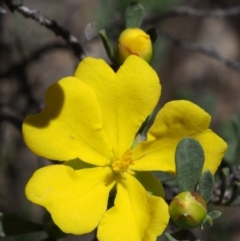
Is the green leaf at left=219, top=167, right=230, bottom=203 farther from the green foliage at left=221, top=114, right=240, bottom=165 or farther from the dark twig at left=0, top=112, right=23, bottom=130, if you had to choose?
the dark twig at left=0, top=112, right=23, bottom=130

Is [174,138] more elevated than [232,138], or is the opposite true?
[174,138]

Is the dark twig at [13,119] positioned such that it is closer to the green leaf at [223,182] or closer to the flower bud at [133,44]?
the flower bud at [133,44]

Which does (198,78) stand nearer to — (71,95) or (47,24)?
(47,24)

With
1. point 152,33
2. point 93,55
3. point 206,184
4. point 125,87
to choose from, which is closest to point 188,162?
point 206,184

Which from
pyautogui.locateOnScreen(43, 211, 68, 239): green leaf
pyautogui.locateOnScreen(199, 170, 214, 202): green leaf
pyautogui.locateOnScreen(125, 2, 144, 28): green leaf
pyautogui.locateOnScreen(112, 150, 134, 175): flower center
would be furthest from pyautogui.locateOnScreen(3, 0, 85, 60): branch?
pyautogui.locateOnScreen(199, 170, 214, 202): green leaf

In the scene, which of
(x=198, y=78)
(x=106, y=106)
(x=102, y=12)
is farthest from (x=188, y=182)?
(x=198, y=78)

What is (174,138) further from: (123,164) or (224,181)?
(224,181)
